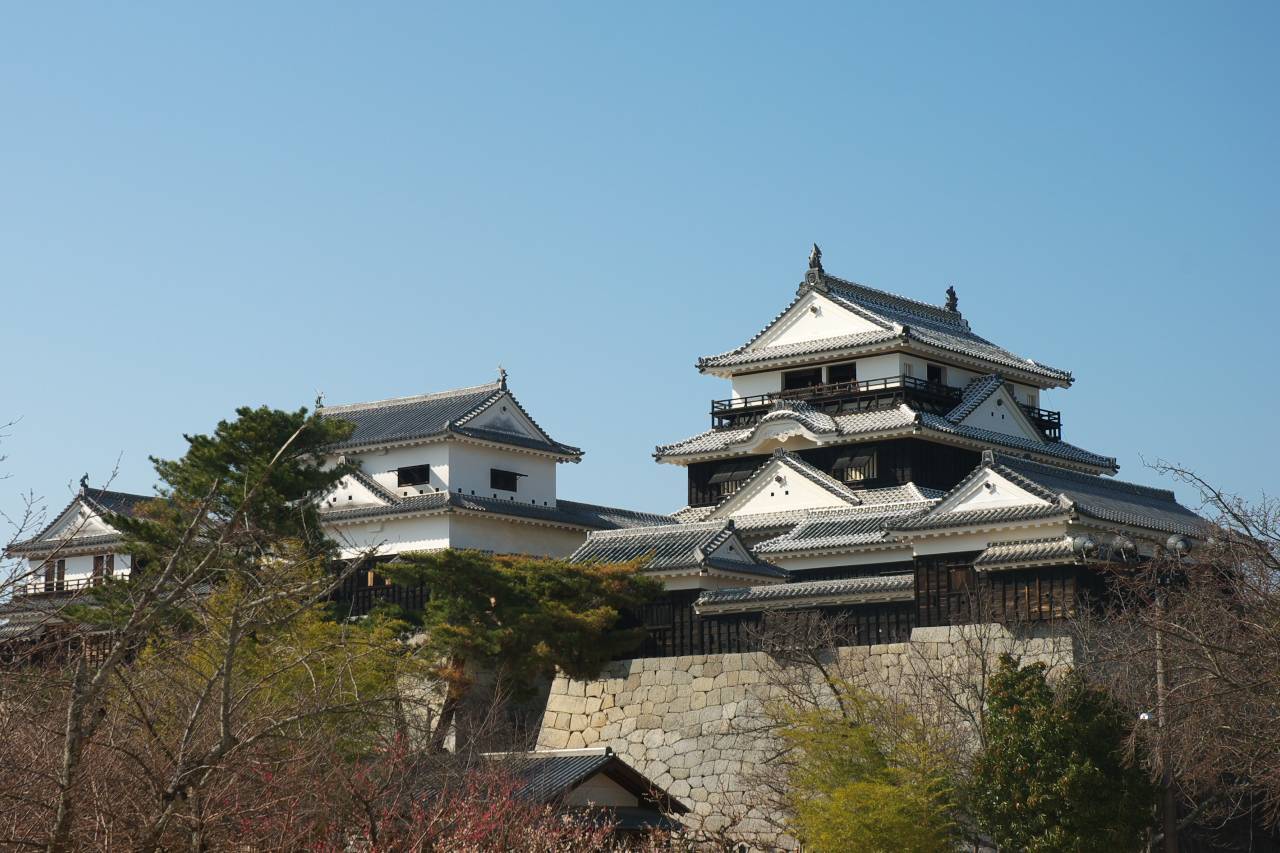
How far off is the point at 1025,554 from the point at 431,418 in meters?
16.2

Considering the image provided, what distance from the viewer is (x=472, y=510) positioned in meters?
34.0

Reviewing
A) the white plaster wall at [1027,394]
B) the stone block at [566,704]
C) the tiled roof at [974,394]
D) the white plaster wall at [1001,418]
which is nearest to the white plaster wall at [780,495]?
the tiled roof at [974,394]

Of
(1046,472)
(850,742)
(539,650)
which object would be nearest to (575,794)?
(850,742)

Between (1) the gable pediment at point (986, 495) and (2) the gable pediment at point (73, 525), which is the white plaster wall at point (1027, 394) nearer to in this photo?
(1) the gable pediment at point (986, 495)

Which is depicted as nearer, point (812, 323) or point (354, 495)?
point (354, 495)

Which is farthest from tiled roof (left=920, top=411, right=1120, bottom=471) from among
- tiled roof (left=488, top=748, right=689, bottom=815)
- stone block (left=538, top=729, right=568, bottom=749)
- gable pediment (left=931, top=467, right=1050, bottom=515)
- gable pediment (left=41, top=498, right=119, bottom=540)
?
gable pediment (left=41, top=498, right=119, bottom=540)

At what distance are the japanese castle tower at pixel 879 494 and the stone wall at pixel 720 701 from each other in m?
0.68

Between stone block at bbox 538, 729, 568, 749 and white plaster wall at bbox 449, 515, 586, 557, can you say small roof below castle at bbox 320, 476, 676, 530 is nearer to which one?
Answer: white plaster wall at bbox 449, 515, 586, 557

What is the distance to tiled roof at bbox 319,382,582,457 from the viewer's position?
3547 centimetres

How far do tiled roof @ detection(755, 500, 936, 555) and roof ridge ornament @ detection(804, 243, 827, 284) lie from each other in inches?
289

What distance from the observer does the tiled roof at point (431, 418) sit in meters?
35.5

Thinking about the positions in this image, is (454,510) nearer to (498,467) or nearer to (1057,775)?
(498,467)

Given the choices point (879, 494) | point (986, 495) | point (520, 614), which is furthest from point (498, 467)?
point (986, 495)

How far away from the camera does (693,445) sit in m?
37.3
